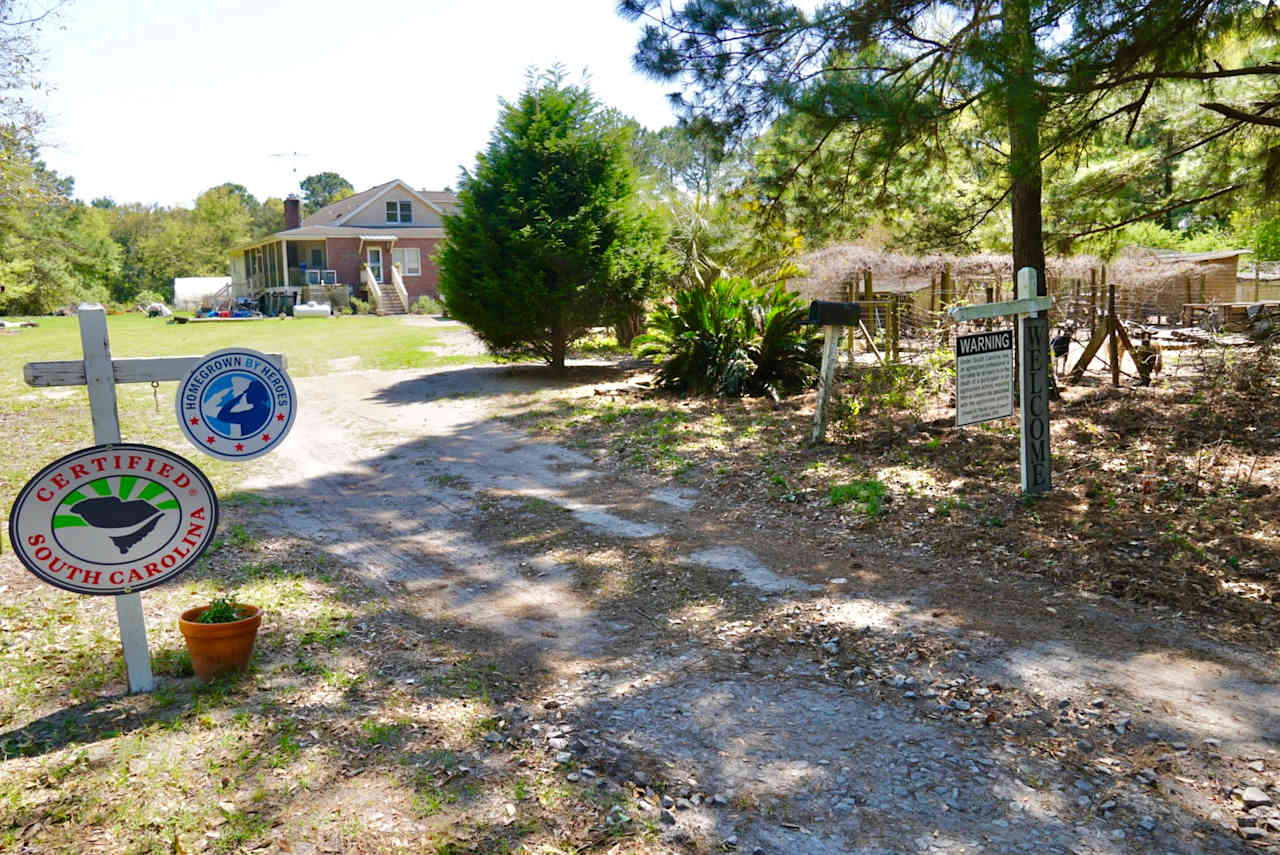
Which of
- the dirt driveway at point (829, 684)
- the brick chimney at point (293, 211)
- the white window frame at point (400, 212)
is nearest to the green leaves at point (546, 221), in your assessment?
the dirt driveway at point (829, 684)

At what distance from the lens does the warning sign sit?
22.0ft

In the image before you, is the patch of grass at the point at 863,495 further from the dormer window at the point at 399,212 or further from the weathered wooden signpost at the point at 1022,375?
the dormer window at the point at 399,212

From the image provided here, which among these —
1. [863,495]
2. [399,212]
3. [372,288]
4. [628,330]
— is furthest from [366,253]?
[863,495]

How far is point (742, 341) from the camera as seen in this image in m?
12.7

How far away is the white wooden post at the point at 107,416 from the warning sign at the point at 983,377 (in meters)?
5.24

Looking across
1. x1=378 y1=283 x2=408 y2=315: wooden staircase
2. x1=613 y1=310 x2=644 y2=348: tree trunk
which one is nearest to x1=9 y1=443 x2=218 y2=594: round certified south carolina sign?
x1=613 y1=310 x2=644 y2=348: tree trunk

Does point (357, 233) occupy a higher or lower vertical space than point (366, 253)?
higher

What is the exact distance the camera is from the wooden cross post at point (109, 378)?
3777mm

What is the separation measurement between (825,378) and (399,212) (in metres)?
41.1

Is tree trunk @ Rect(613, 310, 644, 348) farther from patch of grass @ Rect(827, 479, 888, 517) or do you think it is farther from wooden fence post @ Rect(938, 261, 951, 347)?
patch of grass @ Rect(827, 479, 888, 517)

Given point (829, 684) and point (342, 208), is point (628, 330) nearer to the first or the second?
point (829, 684)

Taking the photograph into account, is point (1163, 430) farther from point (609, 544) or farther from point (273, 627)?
point (273, 627)

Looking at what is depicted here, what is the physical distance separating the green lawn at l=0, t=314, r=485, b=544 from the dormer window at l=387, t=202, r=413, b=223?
35.6ft

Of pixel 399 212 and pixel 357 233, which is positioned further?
pixel 399 212
